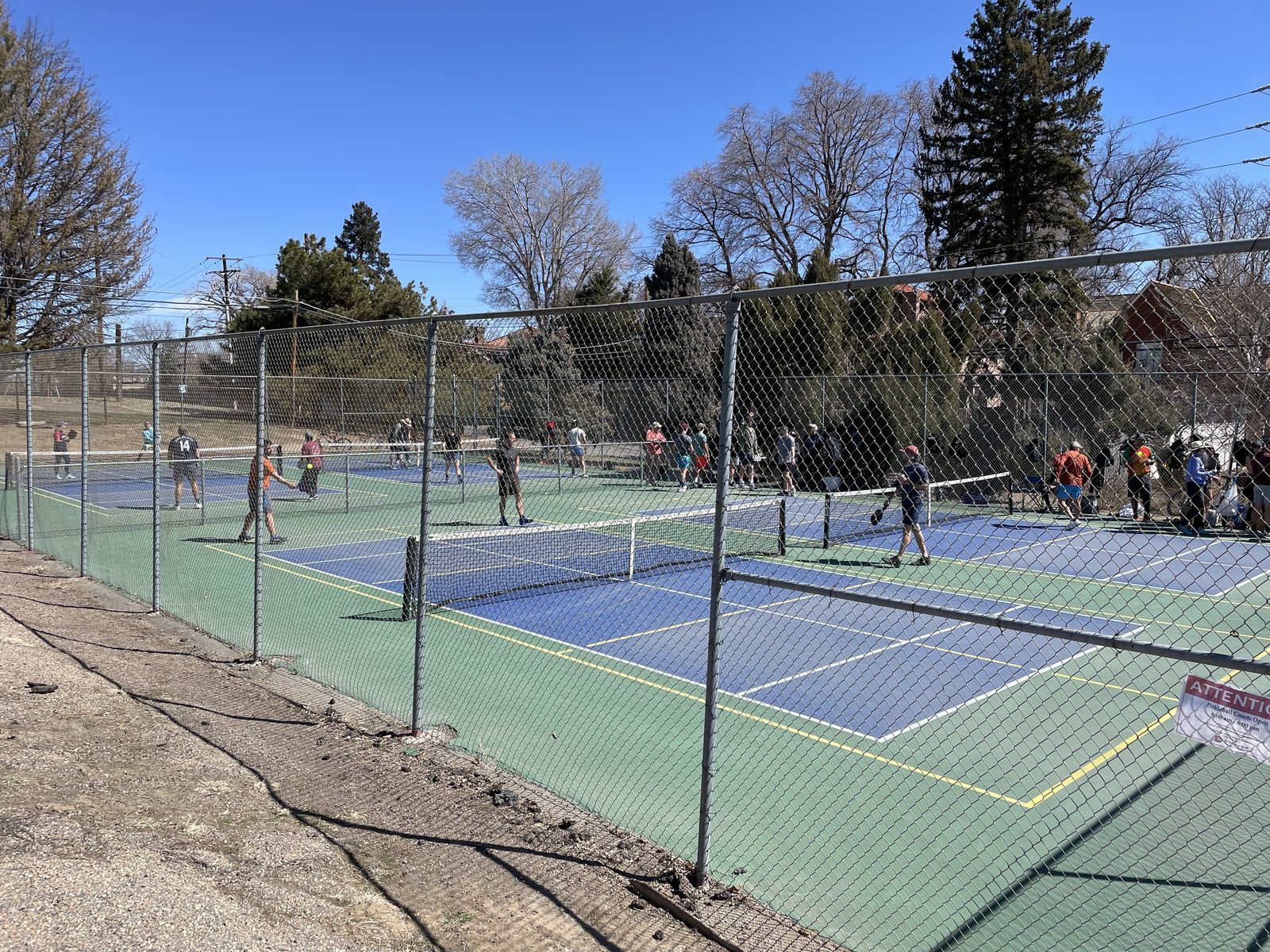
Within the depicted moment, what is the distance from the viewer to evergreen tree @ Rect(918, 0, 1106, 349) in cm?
3117

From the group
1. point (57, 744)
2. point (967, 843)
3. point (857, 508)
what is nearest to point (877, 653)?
point (967, 843)

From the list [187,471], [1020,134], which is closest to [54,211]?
[187,471]

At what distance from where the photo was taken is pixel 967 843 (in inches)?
208

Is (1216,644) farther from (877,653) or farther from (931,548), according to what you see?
(931,548)

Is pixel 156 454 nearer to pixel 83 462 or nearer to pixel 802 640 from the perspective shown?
pixel 83 462

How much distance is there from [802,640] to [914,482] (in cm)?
430

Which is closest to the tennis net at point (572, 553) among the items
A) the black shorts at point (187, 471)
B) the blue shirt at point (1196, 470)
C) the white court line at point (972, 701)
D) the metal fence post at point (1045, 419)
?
the white court line at point (972, 701)

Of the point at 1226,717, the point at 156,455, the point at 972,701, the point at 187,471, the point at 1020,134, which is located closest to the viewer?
the point at 1226,717

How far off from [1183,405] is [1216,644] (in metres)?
2.83

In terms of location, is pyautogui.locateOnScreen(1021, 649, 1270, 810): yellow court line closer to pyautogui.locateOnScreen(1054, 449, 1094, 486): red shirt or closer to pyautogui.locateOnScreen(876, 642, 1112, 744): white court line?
pyautogui.locateOnScreen(876, 642, 1112, 744): white court line

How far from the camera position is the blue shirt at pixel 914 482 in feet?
43.8

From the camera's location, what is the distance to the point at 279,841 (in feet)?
15.1

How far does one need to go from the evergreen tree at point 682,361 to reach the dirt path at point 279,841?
2888 millimetres

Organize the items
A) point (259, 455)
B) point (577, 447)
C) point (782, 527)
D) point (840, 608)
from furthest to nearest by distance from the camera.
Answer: point (577, 447) < point (782, 527) < point (840, 608) < point (259, 455)
